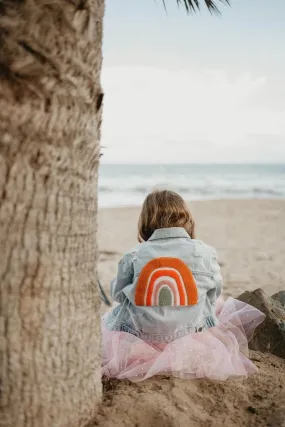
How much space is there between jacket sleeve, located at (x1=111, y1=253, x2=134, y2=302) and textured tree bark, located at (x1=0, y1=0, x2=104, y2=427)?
1.03m

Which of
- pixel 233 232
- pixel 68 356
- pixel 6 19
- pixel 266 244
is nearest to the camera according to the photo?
pixel 6 19

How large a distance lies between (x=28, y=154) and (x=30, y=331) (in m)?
0.68

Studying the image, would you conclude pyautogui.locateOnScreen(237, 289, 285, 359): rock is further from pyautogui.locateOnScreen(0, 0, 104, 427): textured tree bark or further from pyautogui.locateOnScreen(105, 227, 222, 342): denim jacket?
pyautogui.locateOnScreen(0, 0, 104, 427): textured tree bark

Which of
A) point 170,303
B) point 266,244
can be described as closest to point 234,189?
point 266,244

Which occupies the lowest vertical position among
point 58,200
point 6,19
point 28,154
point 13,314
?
point 13,314

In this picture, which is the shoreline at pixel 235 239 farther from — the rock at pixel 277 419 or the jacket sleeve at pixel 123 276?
the rock at pixel 277 419

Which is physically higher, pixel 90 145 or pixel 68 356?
pixel 90 145

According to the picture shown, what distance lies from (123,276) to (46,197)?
1347 mm

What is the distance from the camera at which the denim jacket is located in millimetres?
2713

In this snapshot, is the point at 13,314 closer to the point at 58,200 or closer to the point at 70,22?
the point at 58,200

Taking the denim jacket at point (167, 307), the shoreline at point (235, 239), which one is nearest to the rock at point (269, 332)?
the denim jacket at point (167, 307)

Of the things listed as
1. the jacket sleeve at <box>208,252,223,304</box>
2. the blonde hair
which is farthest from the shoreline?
the blonde hair

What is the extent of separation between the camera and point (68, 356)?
180 cm

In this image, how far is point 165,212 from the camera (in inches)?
115
